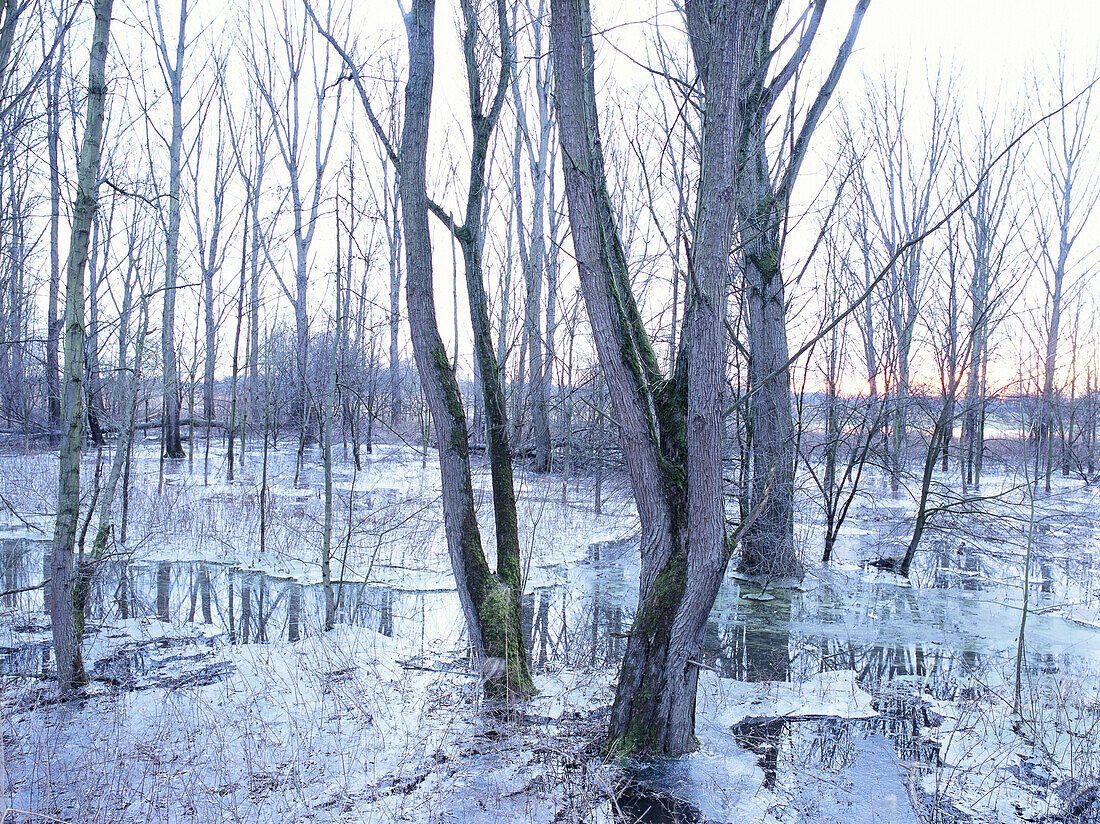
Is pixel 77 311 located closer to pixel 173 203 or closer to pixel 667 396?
pixel 667 396

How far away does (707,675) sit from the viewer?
17.7 ft

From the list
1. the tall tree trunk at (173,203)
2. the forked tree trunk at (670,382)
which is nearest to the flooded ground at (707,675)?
the forked tree trunk at (670,382)

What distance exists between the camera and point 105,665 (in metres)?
5.20

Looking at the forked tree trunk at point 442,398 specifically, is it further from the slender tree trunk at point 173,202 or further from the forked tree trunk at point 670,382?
the slender tree trunk at point 173,202

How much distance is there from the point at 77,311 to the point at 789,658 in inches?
242

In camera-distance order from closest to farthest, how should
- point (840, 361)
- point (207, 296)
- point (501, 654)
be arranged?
point (501, 654) → point (840, 361) → point (207, 296)

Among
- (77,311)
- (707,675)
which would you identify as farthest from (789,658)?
(77,311)

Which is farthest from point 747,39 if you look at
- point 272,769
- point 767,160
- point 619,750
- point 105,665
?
point 105,665

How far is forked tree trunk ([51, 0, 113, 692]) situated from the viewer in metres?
3.99

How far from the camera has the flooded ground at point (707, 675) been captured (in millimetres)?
3373

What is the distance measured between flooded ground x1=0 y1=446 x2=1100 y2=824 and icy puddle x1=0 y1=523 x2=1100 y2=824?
0.07 feet

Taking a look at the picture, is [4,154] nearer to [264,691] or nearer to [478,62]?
[478,62]

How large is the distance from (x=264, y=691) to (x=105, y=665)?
1.59m

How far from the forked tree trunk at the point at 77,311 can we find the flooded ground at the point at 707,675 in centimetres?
97
